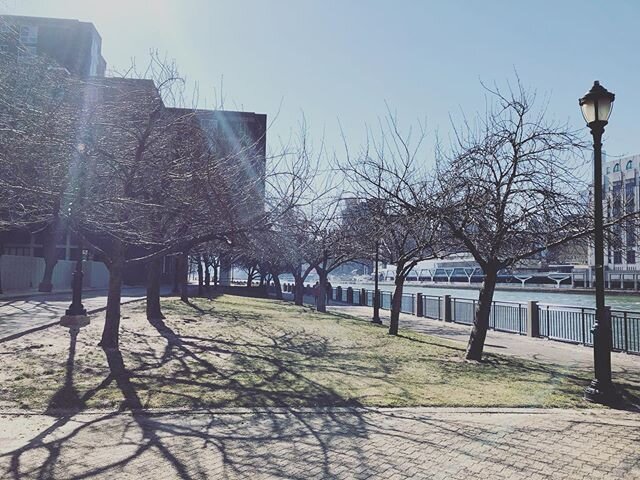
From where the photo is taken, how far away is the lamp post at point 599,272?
7.35 meters

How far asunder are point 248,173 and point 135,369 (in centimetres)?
580

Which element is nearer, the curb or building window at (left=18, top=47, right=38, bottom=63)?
the curb

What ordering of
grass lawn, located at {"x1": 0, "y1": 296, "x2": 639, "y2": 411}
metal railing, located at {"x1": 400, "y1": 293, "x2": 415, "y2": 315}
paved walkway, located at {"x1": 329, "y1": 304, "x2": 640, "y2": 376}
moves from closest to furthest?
grass lawn, located at {"x1": 0, "y1": 296, "x2": 639, "y2": 411}, paved walkway, located at {"x1": 329, "y1": 304, "x2": 640, "y2": 376}, metal railing, located at {"x1": 400, "y1": 293, "x2": 415, "y2": 315}

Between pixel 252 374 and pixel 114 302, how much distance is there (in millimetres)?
3315

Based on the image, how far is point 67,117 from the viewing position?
718 cm

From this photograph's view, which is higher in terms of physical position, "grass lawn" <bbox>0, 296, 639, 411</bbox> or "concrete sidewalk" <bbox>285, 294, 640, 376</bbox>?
"grass lawn" <bbox>0, 296, 639, 411</bbox>

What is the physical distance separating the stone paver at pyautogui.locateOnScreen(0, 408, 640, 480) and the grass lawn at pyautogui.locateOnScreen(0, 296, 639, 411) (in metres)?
0.62

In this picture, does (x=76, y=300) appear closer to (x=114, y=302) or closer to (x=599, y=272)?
(x=114, y=302)

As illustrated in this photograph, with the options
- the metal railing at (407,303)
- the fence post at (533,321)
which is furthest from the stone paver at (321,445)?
the metal railing at (407,303)

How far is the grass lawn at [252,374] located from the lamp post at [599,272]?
40 cm

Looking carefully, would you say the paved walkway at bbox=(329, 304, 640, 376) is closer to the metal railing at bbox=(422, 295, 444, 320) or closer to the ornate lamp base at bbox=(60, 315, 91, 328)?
the metal railing at bbox=(422, 295, 444, 320)

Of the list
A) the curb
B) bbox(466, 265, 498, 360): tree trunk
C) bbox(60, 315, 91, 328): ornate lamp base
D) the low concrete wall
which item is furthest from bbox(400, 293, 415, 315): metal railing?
the curb

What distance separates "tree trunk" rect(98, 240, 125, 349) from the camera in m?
9.92

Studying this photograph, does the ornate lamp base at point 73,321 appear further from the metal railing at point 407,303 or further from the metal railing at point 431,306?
the metal railing at point 407,303
